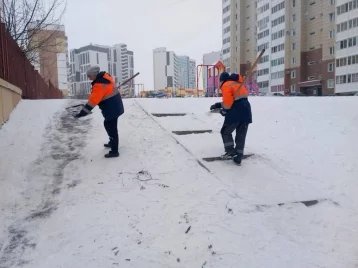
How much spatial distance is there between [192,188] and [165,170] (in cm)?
68

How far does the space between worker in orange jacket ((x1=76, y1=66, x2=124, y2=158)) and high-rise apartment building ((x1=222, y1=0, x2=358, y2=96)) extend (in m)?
42.2

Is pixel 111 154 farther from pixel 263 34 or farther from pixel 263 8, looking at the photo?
pixel 263 8

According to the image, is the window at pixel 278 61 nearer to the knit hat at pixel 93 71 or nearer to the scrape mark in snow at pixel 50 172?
the scrape mark in snow at pixel 50 172

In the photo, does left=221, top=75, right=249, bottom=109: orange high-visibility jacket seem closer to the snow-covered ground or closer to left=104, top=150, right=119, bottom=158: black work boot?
the snow-covered ground

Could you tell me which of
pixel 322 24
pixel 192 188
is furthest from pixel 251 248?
pixel 322 24

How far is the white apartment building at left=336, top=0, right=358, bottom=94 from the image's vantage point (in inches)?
1617

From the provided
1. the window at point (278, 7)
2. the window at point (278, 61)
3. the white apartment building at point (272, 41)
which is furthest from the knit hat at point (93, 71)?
the window at point (278, 7)

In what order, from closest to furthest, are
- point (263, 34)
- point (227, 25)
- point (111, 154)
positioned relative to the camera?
1. point (111, 154)
2. point (263, 34)
3. point (227, 25)

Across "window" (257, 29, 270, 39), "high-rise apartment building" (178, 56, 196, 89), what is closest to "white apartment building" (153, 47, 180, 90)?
"high-rise apartment building" (178, 56, 196, 89)

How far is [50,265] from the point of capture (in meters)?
2.92

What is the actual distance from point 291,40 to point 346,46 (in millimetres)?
13089

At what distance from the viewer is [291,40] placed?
54.6m

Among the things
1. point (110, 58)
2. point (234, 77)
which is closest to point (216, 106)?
point (234, 77)

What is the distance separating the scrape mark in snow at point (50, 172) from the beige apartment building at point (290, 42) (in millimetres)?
46282
